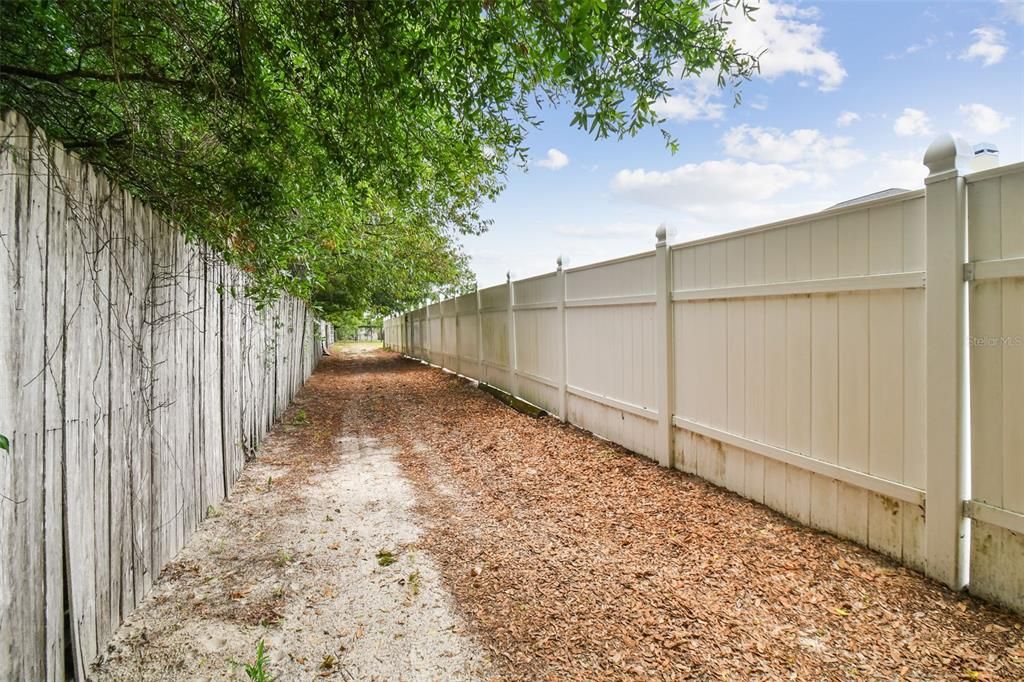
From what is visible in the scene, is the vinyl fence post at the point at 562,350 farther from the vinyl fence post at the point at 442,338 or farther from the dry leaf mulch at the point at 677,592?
the vinyl fence post at the point at 442,338

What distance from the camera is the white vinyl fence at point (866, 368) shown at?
220 centimetres

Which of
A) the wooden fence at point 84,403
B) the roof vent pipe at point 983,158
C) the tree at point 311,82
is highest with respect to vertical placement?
the tree at point 311,82

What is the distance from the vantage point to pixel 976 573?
2.28 meters

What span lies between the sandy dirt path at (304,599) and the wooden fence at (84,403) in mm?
183

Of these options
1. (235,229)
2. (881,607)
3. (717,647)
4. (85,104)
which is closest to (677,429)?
(881,607)

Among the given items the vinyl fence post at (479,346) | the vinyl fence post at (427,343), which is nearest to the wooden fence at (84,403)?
the vinyl fence post at (479,346)

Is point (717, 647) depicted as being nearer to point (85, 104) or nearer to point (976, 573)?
point (976, 573)

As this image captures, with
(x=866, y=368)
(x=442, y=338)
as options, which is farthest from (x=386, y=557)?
(x=442, y=338)

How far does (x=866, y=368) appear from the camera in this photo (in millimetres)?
2711

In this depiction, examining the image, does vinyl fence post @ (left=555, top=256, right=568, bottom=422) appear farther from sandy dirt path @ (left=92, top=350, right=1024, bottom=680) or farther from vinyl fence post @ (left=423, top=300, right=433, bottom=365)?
vinyl fence post @ (left=423, top=300, right=433, bottom=365)

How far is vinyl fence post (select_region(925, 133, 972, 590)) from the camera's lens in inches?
90.0

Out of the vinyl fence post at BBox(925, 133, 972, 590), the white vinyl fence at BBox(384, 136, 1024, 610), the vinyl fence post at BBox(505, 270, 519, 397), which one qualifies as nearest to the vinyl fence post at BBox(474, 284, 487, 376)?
the vinyl fence post at BBox(505, 270, 519, 397)

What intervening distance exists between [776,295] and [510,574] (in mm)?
2328

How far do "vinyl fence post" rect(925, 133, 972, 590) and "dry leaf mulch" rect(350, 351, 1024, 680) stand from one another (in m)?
0.24
